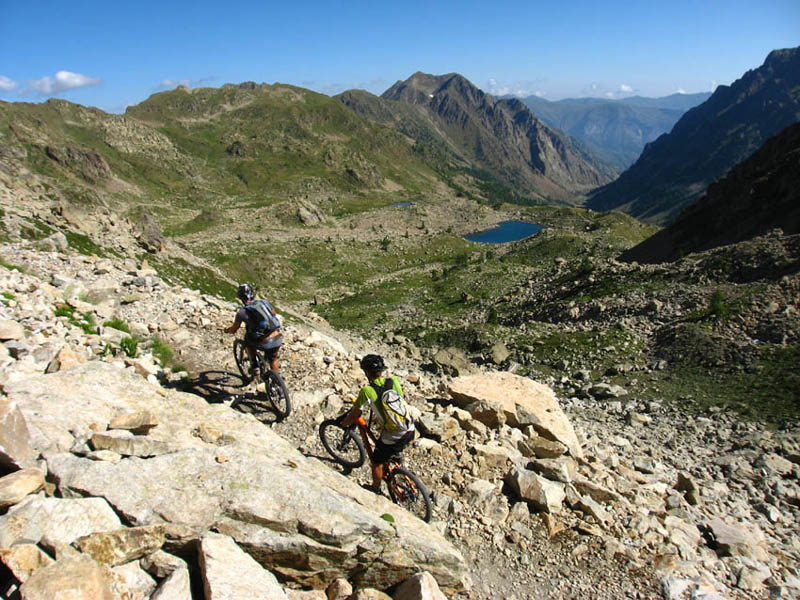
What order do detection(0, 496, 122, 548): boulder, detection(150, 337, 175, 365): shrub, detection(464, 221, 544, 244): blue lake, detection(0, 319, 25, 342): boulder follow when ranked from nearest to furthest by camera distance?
1. detection(0, 496, 122, 548): boulder
2. detection(0, 319, 25, 342): boulder
3. detection(150, 337, 175, 365): shrub
4. detection(464, 221, 544, 244): blue lake

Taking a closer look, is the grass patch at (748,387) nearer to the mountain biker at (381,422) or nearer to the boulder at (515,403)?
the boulder at (515,403)

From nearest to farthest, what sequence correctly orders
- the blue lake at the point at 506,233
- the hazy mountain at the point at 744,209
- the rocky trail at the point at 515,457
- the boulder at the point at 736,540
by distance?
the rocky trail at the point at 515,457 → the boulder at the point at 736,540 → the hazy mountain at the point at 744,209 → the blue lake at the point at 506,233

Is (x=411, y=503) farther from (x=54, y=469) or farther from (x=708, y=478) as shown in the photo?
(x=708, y=478)

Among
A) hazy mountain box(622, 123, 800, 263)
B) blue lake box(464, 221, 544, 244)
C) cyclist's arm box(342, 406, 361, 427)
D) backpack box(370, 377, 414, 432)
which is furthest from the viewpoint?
blue lake box(464, 221, 544, 244)

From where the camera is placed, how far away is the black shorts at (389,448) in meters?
7.61

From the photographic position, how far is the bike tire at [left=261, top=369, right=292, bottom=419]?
32.9 ft

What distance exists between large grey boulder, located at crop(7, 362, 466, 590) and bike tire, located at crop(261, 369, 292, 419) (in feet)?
9.12

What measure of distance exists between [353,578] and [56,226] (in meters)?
23.6

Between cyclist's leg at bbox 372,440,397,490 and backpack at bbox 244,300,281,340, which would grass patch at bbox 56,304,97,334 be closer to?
backpack at bbox 244,300,281,340

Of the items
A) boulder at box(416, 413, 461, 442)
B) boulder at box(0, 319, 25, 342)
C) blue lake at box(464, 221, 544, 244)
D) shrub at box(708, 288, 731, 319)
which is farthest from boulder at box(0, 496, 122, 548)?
blue lake at box(464, 221, 544, 244)

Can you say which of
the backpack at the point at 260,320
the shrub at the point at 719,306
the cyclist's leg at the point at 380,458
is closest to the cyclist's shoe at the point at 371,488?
the cyclist's leg at the point at 380,458

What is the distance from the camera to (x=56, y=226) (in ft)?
69.8

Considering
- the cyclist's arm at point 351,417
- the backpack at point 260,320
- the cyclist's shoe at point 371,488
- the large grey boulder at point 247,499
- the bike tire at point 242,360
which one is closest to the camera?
the large grey boulder at point 247,499

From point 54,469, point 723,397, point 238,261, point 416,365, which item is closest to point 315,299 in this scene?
point 238,261
